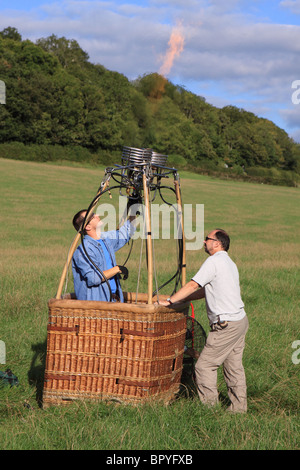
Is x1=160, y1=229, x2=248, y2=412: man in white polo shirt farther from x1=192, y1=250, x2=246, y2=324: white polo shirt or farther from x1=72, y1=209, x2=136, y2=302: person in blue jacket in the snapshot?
x1=72, y1=209, x2=136, y2=302: person in blue jacket

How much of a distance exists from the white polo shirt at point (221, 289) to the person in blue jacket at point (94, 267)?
0.85 m

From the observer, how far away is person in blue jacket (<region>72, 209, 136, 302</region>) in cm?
588

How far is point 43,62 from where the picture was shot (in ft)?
256

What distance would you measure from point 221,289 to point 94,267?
1.29 metres

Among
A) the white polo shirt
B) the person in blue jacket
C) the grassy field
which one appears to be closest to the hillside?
the grassy field

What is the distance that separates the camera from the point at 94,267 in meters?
5.93

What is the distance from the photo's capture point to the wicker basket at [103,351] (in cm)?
534

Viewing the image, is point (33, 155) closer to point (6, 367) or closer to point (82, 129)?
point (82, 129)

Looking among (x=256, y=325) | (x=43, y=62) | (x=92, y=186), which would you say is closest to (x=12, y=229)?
(x=256, y=325)

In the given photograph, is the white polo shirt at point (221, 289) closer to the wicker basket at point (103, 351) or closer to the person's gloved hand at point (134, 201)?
the wicker basket at point (103, 351)

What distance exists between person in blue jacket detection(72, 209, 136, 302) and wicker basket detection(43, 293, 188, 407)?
50 centimetres

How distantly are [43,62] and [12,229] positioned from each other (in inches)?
2356

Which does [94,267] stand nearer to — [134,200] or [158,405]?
[134,200]
